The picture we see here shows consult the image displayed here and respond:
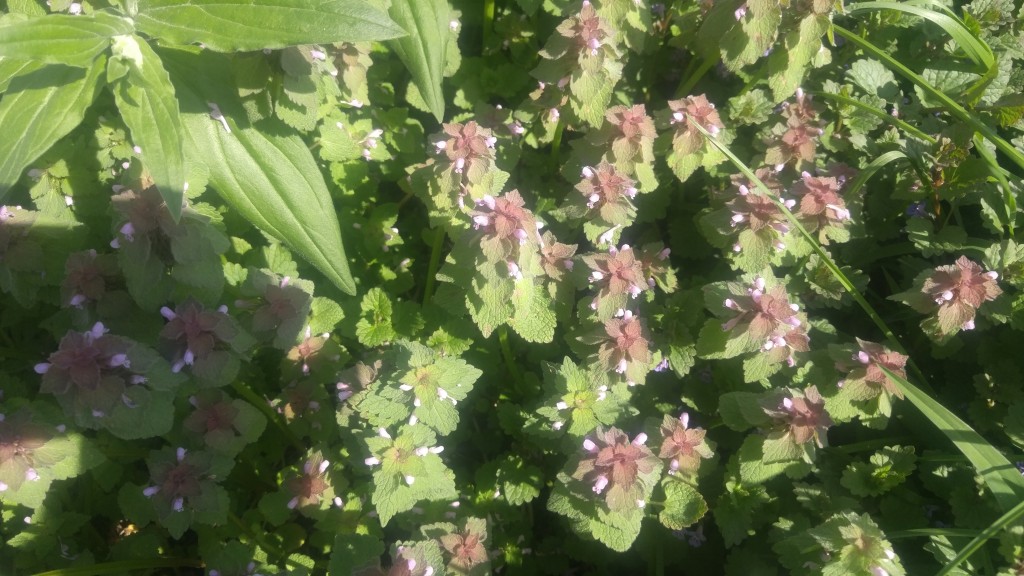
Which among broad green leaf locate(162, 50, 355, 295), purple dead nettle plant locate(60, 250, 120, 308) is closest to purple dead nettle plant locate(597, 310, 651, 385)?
broad green leaf locate(162, 50, 355, 295)

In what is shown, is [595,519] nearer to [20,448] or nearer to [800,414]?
[800,414]

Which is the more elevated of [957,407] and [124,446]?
[957,407]

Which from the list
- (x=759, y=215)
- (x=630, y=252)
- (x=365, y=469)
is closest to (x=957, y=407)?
(x=759, y=215)

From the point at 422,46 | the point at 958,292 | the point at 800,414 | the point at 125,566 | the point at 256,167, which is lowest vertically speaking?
the point at 125,566

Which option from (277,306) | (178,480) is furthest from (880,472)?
(178,480)

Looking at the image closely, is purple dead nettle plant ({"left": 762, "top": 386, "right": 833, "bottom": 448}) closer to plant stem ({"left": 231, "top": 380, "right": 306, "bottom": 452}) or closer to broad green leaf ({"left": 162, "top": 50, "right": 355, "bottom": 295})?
broad green leaf ({"left": 162, "top": 50, "right": 355, "bottom": 295})

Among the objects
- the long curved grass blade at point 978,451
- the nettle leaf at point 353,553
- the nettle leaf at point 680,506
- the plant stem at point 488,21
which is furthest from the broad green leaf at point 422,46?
the long curved grass blade at point 978,451

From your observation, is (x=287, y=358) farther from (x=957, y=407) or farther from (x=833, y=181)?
(x=957, y=407)
